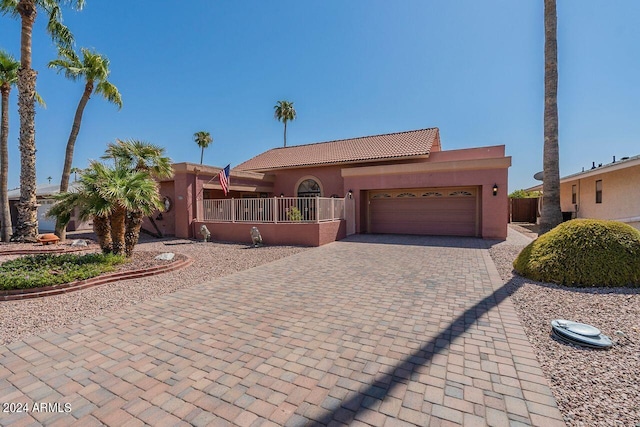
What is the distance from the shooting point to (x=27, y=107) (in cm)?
1281

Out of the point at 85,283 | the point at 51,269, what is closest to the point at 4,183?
the point at 51,269

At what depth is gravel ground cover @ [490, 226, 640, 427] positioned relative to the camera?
263cm

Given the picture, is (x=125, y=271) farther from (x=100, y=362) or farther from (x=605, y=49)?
(x=605, y=49)

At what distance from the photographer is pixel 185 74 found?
52.2 ft

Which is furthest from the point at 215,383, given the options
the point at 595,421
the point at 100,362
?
the point at 595,421

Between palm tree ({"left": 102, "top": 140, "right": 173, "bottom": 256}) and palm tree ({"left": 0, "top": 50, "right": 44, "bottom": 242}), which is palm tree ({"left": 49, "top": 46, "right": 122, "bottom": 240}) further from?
palm tree ({"left": 102, "top": 140, "right": 173, "bottom": 256})

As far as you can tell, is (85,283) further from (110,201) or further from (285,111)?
Result: (285,111)

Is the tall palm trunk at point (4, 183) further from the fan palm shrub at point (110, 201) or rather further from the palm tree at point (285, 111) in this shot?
the palm tree at point (285, 111)

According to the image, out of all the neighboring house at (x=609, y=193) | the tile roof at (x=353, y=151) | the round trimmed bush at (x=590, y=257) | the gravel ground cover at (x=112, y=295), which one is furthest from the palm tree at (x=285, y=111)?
the round trimmed bush at (x=590, y=257)

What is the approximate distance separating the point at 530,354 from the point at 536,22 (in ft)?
42.5

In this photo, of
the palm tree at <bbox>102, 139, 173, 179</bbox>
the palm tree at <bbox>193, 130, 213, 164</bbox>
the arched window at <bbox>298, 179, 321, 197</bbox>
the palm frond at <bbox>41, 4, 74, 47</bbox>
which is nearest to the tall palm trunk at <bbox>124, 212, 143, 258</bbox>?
the palm tree at <bbox>102, 139, 173, 179</bbox>

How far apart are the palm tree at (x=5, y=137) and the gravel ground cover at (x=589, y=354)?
20141mm

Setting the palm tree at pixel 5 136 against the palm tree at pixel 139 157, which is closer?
the palm tree at pixel 139 157

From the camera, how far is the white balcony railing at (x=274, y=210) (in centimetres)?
1327
